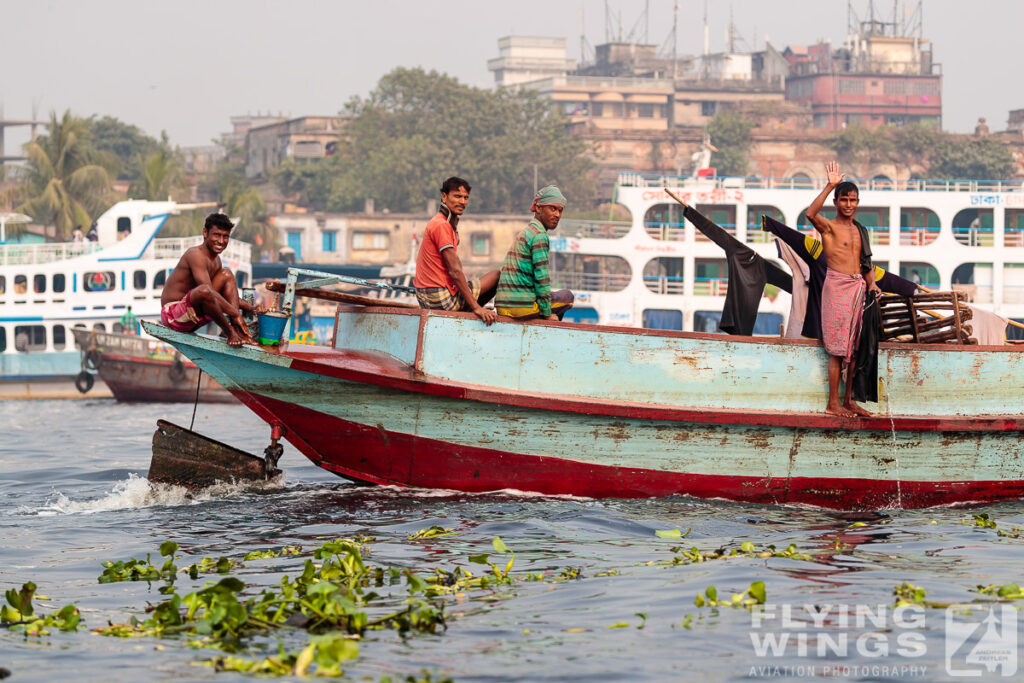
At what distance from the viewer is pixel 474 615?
5.58m

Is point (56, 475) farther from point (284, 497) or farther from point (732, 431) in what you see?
point (732, 431)

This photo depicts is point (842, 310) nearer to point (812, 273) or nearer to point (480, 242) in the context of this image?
point (812, 273)

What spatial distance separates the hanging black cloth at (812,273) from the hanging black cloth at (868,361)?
32 cm

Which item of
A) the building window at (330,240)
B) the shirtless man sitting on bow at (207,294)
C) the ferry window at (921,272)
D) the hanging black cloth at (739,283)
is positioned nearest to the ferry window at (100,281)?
the building window at (330,240)

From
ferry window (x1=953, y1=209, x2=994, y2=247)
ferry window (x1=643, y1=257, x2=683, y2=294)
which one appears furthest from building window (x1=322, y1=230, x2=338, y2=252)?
ferry window (x1=953, y1=209, x2=994, y2=247)

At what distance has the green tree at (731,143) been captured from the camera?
62.9 metres

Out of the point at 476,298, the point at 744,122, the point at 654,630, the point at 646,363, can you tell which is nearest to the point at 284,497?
the point at 476,298

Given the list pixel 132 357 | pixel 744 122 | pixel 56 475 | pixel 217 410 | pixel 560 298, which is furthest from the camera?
pixel 744 122

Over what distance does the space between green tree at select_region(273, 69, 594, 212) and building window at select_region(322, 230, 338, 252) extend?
5.69 m

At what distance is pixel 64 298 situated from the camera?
99.1 ft

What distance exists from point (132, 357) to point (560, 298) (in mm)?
20640

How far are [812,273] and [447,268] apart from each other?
2.72 metres

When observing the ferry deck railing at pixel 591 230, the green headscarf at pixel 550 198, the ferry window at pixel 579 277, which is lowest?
the ferry window at pixel 579 277

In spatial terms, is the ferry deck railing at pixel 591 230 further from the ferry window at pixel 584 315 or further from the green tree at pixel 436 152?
the green tree at pixel 436 152
